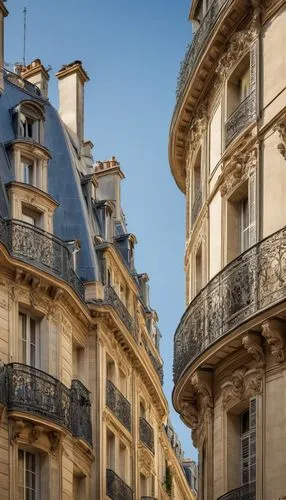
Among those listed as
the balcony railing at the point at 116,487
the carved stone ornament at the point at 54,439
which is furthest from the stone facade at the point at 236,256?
the balcony railing at the point at 116,487

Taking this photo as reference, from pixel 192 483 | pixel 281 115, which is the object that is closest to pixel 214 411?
pixel 281 115

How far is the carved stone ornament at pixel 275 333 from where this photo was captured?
1648 centimetres

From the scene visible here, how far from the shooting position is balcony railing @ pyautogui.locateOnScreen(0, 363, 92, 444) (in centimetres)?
2480

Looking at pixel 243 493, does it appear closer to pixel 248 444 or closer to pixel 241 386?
pixel 248 444

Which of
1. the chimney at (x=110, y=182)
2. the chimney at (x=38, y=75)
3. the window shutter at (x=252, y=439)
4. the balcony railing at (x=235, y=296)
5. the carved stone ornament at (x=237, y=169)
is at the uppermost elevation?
the chimney at (x=38, y=75)

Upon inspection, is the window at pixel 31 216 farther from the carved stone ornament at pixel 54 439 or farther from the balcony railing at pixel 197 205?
the balcony railing at pixel 197 205

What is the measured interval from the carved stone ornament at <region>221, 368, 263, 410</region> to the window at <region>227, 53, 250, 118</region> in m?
4.25

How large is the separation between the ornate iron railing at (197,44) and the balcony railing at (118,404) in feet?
34.4

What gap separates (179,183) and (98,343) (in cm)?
678

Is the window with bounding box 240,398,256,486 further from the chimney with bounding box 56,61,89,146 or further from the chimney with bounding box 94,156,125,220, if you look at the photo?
the chimney with bounding box 94,156,125,220

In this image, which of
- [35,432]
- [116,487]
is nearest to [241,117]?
[35,432]

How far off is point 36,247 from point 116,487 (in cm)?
673

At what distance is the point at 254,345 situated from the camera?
1697 centimetres

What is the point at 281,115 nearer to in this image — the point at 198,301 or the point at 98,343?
the point at 198,301
